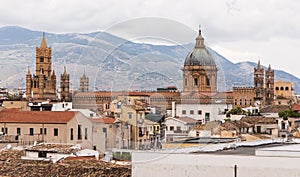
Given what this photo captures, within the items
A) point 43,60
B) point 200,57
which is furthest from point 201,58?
point 43,60

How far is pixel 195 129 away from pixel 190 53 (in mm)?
2749

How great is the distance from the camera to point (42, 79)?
79562mm

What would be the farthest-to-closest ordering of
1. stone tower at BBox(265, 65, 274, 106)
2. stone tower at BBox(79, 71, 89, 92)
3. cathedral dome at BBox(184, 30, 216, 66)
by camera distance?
stone tower at BBox(265, 65, 274, 106), stone tower at BBox(79, 71, 89, 92), cathedral dome at BBox(184, 30, 216, 66)

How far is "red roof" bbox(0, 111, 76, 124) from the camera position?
97.5 feet

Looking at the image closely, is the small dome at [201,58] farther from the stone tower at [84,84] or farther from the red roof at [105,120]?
the stone tower at [84,84]

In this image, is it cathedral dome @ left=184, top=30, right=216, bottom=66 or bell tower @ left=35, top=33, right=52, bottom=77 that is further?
bell tower @ left=35, top=33, right=52, bottom=77

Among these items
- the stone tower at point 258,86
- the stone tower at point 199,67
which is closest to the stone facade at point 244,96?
the stone tower at point 258,86

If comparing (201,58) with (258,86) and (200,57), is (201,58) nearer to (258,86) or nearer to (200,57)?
(200,57)

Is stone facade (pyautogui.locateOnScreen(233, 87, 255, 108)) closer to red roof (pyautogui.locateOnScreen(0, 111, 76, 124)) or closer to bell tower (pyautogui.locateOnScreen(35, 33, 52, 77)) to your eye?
bell tower (pyautogui.locateOnScreen(35, 33, 52, 77))

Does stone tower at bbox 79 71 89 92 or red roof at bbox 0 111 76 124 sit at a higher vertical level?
stone tower at bbox 79 71 89 92

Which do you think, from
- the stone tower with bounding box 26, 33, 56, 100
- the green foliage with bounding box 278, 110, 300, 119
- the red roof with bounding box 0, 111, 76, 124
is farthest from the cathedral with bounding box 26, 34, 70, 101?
the red roof with bounding box 0, 111, 76, 124

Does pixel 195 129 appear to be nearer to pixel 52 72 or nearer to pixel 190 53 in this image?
pixel 190 53

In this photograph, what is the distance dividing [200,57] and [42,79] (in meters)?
67.3

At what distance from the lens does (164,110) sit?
13.2 metres
